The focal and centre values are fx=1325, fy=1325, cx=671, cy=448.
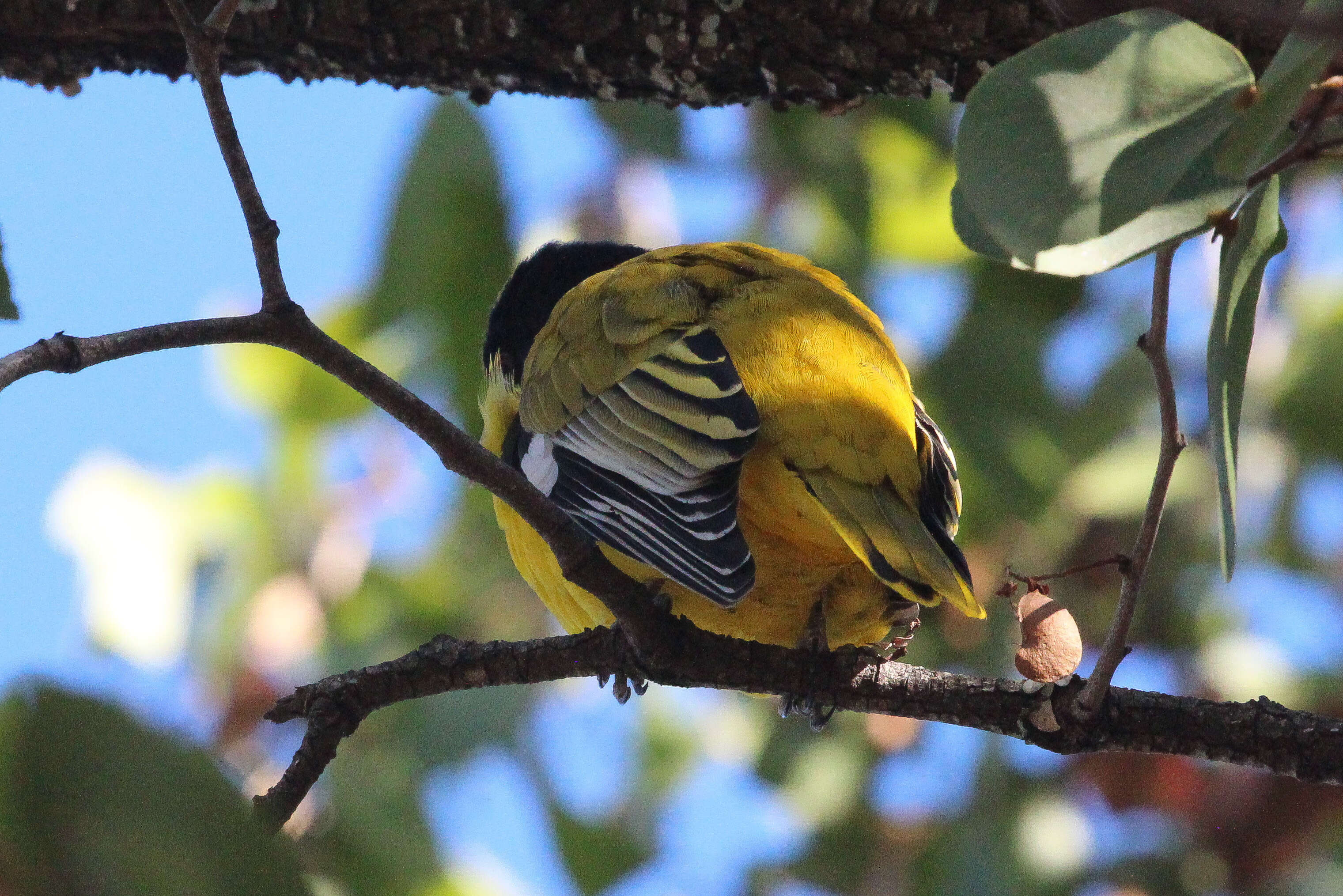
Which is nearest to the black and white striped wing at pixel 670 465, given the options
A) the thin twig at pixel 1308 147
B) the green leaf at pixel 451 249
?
the thin twig at pixel 1308 147

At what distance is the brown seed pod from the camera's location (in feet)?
6.17

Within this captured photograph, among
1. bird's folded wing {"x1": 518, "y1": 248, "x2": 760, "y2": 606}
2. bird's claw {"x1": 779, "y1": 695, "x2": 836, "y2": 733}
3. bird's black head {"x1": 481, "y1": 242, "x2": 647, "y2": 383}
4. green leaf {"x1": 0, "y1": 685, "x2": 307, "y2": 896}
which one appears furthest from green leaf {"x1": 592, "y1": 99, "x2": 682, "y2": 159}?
green leaf {"x1": 0, "y1": 685, "x2": 307, "y2": 896}

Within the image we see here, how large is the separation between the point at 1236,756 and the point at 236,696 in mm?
3846

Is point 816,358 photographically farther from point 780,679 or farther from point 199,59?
point 199,59

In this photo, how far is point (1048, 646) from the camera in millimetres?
1888

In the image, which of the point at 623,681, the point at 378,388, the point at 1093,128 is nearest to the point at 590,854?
the point at 623,681

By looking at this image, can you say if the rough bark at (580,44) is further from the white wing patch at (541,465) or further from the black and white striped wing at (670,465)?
the white wing patch at (541,465)

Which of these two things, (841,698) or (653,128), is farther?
(653,128)

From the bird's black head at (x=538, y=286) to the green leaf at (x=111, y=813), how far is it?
308 centimetres

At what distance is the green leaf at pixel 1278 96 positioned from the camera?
1316 mm

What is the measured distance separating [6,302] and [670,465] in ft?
3.77

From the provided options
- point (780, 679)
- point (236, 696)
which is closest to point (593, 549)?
point (780, 679)

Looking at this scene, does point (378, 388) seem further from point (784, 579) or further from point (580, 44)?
point (580, 44)

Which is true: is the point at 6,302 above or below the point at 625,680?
above
